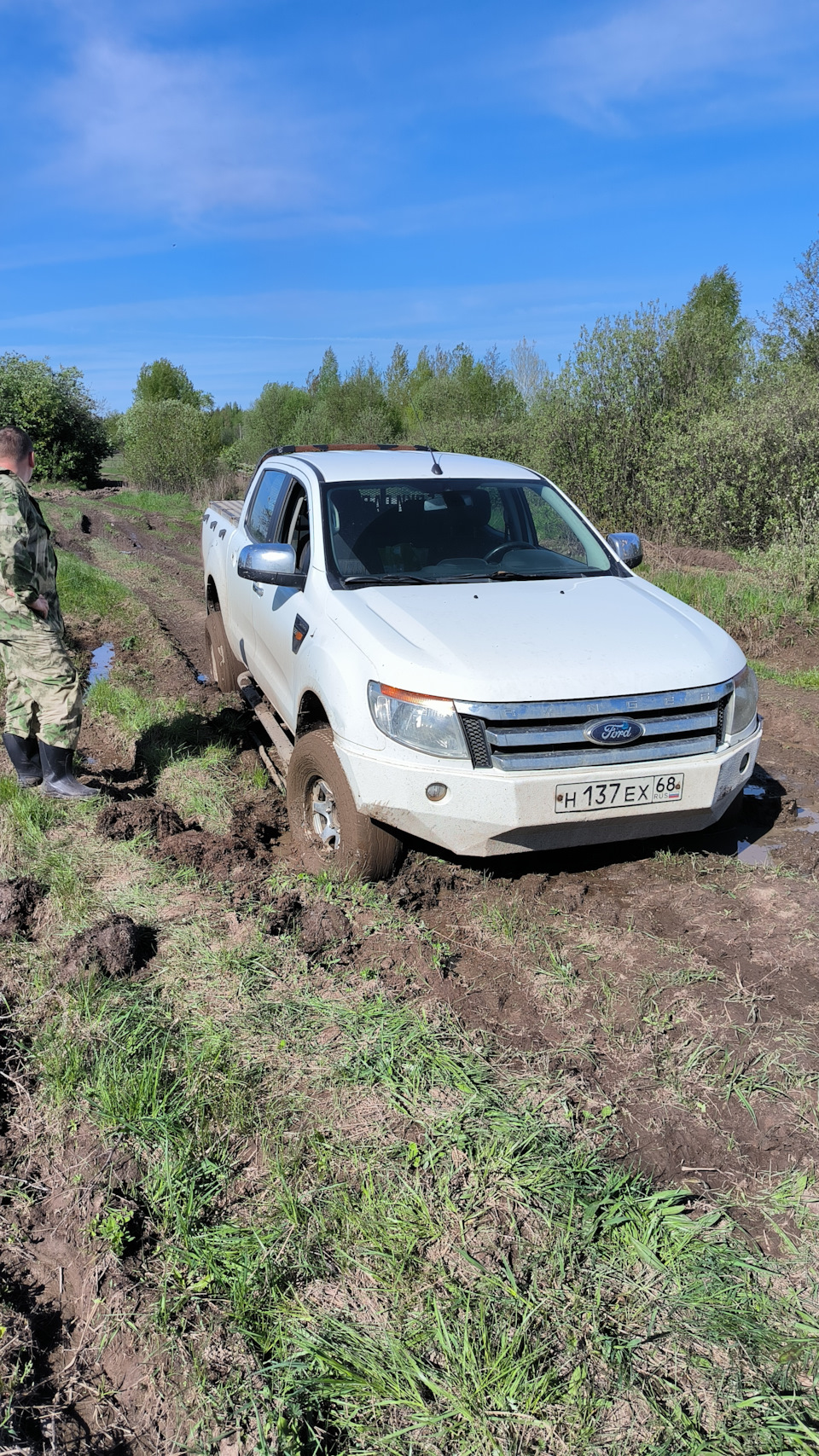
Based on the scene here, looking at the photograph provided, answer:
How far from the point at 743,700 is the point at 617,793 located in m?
0.84

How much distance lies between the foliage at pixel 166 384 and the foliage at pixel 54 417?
25904 millimetres

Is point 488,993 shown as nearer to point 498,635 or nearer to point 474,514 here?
point 498,635

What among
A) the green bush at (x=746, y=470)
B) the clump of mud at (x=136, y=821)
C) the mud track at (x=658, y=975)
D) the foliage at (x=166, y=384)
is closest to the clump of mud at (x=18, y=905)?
the clump of mud at (x=136, y=821)

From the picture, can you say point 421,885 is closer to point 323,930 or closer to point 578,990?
point 323,930

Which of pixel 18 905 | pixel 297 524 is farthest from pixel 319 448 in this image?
pixel 18 905

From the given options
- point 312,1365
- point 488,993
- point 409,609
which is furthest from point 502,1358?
point 409,609

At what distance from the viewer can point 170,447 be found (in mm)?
36562

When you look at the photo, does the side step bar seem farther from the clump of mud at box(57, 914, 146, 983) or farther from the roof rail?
the roof rail

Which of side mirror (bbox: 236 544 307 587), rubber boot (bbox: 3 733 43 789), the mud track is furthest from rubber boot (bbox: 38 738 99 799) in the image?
side mirror (bbox: 236 544 307 587)

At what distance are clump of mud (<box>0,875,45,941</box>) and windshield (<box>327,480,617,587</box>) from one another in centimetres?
206

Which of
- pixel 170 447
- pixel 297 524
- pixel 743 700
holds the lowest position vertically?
pixel 743 700

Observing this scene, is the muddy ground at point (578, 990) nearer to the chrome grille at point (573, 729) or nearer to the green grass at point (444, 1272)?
the green grass at point (444, 1272)

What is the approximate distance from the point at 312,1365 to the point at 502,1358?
42 centimetres

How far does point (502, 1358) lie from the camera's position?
6.51 feet
